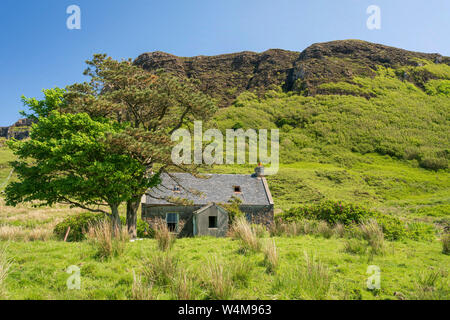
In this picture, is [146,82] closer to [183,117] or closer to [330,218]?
[183,117]

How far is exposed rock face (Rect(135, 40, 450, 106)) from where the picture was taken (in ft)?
388

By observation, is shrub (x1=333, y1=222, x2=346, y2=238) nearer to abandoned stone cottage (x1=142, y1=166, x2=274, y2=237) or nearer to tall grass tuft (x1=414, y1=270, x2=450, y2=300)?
tall grass tuft (x1=414, y1=270, x2=450, y2=300)

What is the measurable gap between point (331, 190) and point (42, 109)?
42334 mm

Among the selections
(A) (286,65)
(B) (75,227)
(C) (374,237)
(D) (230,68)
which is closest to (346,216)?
(C) (374,237)

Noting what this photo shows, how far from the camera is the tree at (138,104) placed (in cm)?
1330

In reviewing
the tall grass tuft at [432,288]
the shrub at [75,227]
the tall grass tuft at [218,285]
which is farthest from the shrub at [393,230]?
the shrub at [75,227]

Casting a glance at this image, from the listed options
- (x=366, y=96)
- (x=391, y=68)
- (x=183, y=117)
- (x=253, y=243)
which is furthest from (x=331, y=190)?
(x=391, y=68)

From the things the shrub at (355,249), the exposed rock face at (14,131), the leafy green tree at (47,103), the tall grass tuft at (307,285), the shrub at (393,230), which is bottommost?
the shrub at (393,230)

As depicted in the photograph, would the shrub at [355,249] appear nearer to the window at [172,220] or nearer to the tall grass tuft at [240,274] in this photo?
the tall grass tuft at [240,274]

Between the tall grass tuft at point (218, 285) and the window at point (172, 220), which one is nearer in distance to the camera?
the tall grass tuft at point (218, 285)

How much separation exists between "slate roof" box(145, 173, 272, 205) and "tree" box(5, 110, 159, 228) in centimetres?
789

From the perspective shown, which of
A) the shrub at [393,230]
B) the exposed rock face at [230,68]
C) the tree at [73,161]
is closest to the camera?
the shrub at [393,230]

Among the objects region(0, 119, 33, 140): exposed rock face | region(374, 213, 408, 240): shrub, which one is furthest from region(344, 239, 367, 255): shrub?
region(0, 119, 33, 140): exposed rock face

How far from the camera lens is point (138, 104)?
15.2m
